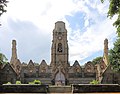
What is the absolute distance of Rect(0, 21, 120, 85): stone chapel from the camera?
64000 millimetres

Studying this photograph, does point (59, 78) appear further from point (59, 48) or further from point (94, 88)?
point (94, 88)

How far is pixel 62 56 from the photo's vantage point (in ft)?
230

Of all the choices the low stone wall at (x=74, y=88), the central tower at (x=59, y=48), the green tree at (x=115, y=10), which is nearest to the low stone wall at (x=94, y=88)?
the low stone wall at (x=74, y=88)

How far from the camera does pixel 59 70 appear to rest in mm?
66562

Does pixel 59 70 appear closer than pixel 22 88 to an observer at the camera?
No

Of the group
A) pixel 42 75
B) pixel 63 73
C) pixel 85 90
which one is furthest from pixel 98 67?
pixel 85 90

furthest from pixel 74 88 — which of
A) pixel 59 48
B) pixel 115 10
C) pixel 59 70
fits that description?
pixel 59 48

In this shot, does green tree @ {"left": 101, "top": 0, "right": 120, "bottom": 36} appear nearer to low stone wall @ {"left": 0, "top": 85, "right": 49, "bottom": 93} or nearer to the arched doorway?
low stone wall @ {"left": 0, "top": 85, "right": 49, "bottom": 93}

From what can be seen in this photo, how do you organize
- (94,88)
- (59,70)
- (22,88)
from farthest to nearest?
(59,70) < (22,88) < (94,88)

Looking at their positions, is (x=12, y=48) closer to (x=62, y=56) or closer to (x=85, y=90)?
(x=62, y=56)

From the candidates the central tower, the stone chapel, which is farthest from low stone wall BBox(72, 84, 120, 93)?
the central tower

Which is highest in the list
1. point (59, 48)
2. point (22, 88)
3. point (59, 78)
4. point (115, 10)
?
point (59, 48)

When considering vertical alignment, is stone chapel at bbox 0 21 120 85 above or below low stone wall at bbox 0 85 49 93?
above

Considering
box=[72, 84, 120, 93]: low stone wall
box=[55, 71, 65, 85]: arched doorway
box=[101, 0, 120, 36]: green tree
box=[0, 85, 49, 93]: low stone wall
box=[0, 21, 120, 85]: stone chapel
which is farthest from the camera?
box=[55, 71, 65, 85]: arched doorway
